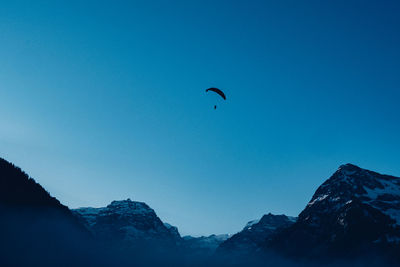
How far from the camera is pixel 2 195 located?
9725 centimetres

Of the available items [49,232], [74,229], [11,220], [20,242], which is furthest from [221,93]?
[74,229]

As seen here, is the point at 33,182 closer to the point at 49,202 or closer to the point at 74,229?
the point at 49,202

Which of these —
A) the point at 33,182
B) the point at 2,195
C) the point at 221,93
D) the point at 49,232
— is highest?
the point at 221,93

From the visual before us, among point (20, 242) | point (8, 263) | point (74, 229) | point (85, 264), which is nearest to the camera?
point (8, 263)

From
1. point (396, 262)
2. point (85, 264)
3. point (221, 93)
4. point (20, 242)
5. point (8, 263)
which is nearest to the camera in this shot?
point (221, 93)

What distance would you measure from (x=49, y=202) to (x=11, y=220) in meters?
20.2

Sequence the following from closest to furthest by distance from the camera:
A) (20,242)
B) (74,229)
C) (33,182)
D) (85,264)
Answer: (20,242), (33,182), (74,229), (85,264)

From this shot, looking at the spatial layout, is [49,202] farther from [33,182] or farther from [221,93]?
[221,93]

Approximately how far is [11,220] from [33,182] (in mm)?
18013

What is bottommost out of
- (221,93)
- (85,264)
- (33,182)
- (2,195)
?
(85,264)

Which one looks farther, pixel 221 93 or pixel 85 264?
pixel 85 264

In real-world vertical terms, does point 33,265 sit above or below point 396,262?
below

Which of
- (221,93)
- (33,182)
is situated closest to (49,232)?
(33,182)

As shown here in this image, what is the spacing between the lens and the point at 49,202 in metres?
113
